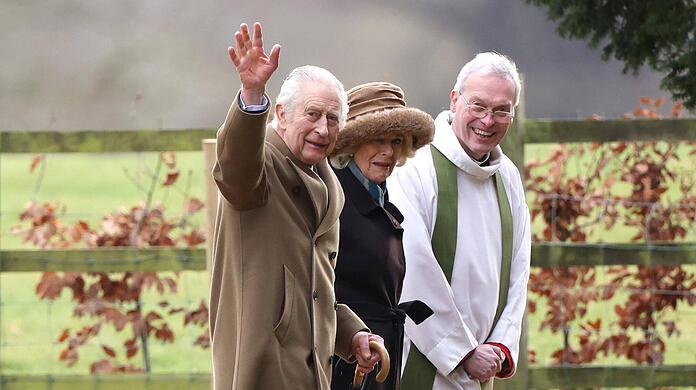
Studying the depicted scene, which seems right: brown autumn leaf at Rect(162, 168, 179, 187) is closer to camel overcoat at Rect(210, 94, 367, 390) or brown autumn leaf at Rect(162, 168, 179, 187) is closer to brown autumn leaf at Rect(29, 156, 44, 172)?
brown autumn leaf at Rect(29, 156, 44, 172)

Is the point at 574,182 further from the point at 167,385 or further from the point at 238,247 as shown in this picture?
the point at 238,247

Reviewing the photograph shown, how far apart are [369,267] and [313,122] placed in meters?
0.54

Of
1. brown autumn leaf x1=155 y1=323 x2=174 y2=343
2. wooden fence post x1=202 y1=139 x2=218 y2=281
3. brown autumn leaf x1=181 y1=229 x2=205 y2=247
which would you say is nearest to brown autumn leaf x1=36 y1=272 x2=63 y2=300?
brown autumn leaf x1=155 y1=323 x2=174 y2=343

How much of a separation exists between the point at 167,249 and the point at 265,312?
7.18 ft

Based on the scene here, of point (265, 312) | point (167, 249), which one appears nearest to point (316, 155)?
point (265, 312)

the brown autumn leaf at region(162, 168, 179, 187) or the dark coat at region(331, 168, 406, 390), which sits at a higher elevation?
the brown autumn leaf at region(162, 168, 179, 187)

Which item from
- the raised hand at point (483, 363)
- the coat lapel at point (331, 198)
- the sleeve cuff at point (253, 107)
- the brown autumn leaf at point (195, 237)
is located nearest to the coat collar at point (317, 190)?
the coat lapel at point (331, 198)

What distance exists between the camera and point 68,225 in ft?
16.4

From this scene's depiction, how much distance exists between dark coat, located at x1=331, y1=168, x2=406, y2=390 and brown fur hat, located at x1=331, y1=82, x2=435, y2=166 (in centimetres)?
9

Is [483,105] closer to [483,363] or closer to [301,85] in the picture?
[483,363]

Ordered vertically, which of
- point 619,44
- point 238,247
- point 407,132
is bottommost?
point 238,247

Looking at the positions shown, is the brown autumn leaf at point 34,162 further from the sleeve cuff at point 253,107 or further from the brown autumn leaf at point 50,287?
the sleeve cuff at point 253,107

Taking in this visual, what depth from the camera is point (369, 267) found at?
274 cm

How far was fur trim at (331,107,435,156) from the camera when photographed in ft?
9.09
